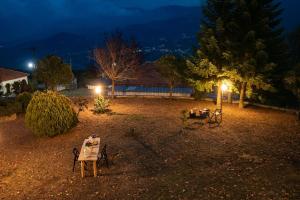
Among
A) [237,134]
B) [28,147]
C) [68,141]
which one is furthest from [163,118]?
[28,147]

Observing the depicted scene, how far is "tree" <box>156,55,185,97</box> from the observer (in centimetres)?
2650

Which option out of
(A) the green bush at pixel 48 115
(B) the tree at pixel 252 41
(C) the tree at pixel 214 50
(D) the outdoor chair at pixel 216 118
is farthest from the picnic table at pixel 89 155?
(B) the tree at pixel 252 41

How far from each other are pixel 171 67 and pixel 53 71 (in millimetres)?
12784

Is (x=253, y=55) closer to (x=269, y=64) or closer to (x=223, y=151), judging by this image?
(x=269, y=64)

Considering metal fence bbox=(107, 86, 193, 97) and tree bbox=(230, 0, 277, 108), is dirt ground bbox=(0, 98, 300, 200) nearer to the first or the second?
tree bbox=(230, 0, 277, 108)

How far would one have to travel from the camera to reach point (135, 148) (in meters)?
15.4

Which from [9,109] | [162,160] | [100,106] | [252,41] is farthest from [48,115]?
[252,41]

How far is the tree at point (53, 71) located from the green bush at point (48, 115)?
15.2m

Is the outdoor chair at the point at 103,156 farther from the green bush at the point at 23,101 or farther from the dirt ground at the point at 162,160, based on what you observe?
the green bush at the point at 23,101

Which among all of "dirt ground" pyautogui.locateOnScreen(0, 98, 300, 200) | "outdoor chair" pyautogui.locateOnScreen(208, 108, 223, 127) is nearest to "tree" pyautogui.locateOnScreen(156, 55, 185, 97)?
"dirt ground" pyautogui.locateOnScreen(0, 98, 300, 200)

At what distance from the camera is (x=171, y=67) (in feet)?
87.4

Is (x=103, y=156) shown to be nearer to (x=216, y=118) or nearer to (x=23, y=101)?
(x=216, y=118)

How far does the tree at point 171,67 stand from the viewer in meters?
26.5

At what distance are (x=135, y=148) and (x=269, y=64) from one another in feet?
39.7
